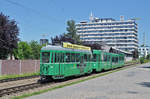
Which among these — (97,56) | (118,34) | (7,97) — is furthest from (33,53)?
(118,34)

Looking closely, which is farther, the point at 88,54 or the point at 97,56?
the point at 97,56

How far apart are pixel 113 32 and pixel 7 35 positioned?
393 ft

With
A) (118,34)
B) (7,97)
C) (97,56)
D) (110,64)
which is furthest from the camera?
(118,34)

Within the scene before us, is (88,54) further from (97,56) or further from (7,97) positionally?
(7,97)

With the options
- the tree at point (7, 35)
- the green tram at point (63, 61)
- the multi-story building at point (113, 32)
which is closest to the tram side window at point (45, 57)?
the green tram at point (63, 61)

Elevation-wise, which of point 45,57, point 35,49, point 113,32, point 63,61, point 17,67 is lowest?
point 17,67

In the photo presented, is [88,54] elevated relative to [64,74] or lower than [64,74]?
elevated

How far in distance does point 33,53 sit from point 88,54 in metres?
34.6

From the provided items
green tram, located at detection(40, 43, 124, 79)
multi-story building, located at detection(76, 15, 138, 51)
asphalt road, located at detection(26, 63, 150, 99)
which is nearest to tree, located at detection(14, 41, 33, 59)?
green tram, located at detection(40, 43, 124, 79)

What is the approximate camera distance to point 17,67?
2441 cm

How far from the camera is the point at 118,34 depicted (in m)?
143

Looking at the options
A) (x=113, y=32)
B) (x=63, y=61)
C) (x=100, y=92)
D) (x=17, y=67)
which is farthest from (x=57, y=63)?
(x=113, y=32)

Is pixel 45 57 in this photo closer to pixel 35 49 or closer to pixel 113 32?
pixel 35 49

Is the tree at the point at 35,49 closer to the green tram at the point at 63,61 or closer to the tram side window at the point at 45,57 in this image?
the green tram at the point at 63,61
